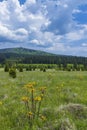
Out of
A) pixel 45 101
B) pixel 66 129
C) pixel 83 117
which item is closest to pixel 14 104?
pixel 45 101

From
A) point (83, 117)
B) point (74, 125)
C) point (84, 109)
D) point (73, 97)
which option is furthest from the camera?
point (73, 97)

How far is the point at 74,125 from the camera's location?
7801mm

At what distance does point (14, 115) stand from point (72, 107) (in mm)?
2136

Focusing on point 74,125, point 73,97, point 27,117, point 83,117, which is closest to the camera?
point 74,125

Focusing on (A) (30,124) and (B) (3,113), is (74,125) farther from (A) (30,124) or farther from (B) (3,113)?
(B) (3,113)

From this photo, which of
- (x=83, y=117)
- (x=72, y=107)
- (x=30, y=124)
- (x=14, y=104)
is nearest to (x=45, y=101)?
(x=14, y=104)

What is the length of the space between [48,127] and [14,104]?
3.73m

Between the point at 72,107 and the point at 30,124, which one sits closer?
the point at 30,124

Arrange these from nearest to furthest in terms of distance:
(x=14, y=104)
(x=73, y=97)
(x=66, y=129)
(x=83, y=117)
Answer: (x=66, y=129) < (x=83, y=117) < (x=14, y=104) < (x=73, y=97)

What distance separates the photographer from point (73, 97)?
1309 cm

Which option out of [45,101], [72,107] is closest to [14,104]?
[45,101]

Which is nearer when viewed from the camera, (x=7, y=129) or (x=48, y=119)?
(x=7, y=129)

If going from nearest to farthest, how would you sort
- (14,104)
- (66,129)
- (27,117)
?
(66,129) < (27,117) < (14,104)

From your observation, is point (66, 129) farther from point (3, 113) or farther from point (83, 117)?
point (3, 113)
